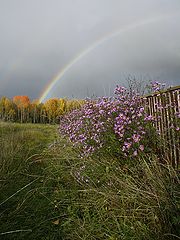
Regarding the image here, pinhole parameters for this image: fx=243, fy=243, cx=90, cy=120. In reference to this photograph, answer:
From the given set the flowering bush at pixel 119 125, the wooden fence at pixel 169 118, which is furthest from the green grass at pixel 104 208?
the wooden fence at pixel 169 118

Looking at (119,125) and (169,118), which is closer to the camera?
(119,125)

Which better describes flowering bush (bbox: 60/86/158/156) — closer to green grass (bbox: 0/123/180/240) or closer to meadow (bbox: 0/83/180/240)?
meadow (bbox: 0/83/180/240)

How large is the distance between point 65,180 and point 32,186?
50 cm

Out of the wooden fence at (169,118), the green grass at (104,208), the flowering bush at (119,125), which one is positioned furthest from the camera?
the wooden fence at (169,118)

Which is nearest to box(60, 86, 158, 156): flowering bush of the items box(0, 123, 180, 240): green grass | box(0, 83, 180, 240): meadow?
box(0, 83, 180, 240): meadow

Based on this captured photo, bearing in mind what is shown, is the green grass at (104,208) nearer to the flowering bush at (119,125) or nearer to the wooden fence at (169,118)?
the flowering bush at (119,125)

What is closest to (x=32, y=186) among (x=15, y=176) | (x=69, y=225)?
(x=15, y=176)

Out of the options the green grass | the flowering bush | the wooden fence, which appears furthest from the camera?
the wooden fence

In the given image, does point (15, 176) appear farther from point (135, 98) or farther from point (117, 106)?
point (135, 98)

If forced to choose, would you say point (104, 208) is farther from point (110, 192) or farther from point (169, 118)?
point (169, 118)

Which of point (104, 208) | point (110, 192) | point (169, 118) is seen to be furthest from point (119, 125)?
point (104, 208)

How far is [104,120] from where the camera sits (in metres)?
3.47

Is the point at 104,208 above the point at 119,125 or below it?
below

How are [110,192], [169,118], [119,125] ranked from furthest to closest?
[169,118]
[119,125]
[110,192]
